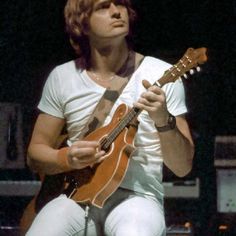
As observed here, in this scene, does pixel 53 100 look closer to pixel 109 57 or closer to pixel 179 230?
pixel 109 57

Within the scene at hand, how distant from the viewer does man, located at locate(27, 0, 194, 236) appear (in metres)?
2.45

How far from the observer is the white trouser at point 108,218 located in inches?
94.4

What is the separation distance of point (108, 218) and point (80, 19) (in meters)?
0.77

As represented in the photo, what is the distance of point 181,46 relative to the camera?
361cm

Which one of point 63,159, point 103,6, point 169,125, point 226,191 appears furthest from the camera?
point 226,191

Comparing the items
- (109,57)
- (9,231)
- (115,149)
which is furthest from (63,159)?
(9,231)

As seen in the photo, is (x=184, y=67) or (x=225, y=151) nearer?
(x=184, y=67)

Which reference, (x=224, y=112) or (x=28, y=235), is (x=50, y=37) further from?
(x=28, y=235)

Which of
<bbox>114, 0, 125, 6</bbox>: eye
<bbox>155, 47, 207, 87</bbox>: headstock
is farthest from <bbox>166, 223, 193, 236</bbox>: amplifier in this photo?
<bbox>114, 0, 125, 6</bbox>: eye

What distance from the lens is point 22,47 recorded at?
12.1 feet

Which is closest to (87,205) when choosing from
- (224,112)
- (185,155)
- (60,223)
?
(60,223)

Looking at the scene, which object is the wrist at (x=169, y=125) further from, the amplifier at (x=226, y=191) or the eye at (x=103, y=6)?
the amplifier at (x=226, y=191)

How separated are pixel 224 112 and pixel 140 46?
0.53m

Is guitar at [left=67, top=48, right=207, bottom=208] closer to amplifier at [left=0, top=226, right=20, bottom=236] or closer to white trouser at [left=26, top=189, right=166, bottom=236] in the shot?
white trouser at [left=26, top=189, right=166, bottom=236]
